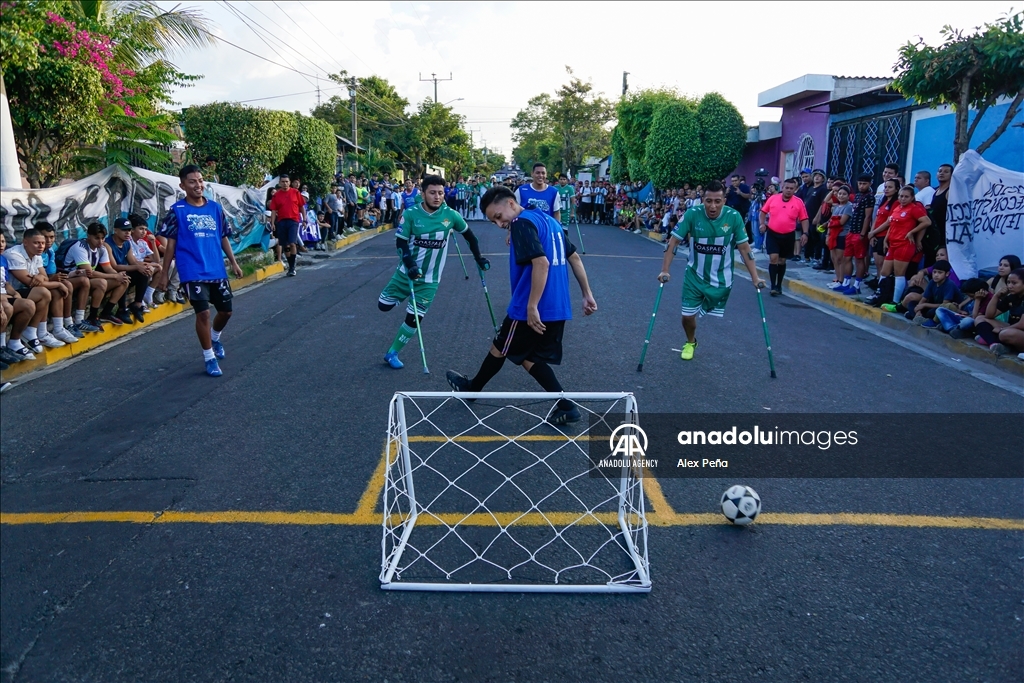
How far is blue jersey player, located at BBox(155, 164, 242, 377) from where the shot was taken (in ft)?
23.3

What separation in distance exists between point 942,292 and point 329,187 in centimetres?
1692

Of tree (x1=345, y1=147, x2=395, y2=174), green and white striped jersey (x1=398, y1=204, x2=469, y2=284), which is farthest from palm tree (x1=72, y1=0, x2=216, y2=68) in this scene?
tree (x1=345, y1=147, x2=395, y2=174)

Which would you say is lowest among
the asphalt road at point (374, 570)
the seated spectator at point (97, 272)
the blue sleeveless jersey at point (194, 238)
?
the asphalt road at point (374, 570)

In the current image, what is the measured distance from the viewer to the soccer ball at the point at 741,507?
407 centimetres

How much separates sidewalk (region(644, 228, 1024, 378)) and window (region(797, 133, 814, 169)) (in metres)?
7.65

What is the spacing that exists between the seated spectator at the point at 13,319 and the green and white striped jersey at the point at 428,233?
379cm

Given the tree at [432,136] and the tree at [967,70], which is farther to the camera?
the tree at [432,136]

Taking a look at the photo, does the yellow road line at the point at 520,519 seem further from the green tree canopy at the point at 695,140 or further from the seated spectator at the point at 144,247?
the green tree canopy at the point at 695,140

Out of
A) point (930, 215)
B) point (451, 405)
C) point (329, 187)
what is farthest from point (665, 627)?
point (329, 187)

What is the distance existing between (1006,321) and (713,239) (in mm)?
3603

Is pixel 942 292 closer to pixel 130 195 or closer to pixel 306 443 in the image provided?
pixel 306 443

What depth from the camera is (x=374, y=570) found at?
3.70 meters

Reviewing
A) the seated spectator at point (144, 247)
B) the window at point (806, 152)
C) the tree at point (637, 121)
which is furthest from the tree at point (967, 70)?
the tree at point (637, 121)

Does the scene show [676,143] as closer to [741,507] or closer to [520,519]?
[741,507]
